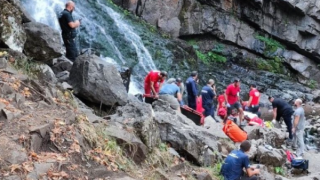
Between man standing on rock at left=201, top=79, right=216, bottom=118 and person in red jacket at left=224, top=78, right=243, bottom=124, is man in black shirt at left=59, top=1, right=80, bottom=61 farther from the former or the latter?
A: person in red jacket at left=224, top=78, right=243, bottom=124

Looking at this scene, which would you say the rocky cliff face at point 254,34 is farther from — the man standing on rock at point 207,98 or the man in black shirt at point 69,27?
the man in black shirt at point 69,27

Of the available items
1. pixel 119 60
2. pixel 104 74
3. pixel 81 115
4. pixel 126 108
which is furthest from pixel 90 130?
pixel 119 60

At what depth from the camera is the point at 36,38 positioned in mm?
7855

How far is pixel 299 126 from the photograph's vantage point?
1228 cm

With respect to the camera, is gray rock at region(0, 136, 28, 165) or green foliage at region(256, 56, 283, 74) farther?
green foliage at region(256, 56, 283, 74)

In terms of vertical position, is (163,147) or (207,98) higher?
(207,98)

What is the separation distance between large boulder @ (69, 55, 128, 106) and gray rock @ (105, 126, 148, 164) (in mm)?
1523

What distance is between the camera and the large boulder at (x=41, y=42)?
785cm

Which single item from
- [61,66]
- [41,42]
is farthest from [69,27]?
[41,42]

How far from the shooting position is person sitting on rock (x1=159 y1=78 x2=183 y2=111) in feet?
35.4

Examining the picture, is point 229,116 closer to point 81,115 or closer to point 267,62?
point 81,115

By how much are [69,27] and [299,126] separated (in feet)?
24.9

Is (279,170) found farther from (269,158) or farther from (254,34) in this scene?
(254,34)

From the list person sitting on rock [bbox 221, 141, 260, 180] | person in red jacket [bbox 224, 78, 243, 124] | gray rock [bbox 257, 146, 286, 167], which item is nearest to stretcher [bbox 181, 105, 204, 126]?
gray rock [bbox 257, 146, 286, 167]
